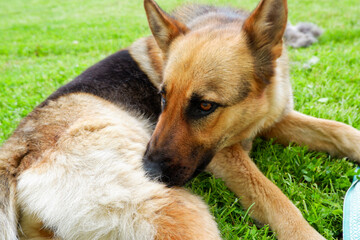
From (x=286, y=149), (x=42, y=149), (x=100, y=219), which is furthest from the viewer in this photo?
(x=286, y=149)

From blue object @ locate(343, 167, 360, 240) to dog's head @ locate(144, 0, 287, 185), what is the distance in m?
0.98

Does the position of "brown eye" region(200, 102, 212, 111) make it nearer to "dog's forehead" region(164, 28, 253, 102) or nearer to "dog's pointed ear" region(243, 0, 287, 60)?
"dog's forehead" region(164, 28, 253, 102)

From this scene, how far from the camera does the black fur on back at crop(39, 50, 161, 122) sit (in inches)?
119

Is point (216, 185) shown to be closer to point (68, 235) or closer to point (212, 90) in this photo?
point (212, 90)

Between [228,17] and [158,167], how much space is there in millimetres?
1949

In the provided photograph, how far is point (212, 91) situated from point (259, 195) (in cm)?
95

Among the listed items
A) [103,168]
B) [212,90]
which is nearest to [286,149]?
[212,90]

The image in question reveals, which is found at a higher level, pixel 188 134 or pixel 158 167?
pixel 188 134

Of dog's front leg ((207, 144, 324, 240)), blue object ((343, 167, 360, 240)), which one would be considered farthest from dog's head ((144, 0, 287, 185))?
blue object ((343, 167, 360, 240))

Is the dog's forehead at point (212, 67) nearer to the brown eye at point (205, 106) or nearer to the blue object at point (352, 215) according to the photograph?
the brown eye at point (205, 106)

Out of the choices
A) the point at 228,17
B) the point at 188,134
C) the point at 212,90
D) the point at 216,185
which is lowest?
the point at 216,185

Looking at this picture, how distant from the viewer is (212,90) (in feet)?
7.91

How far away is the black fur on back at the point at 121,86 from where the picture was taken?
3.03 meters

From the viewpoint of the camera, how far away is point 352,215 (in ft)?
Result: 6.79
